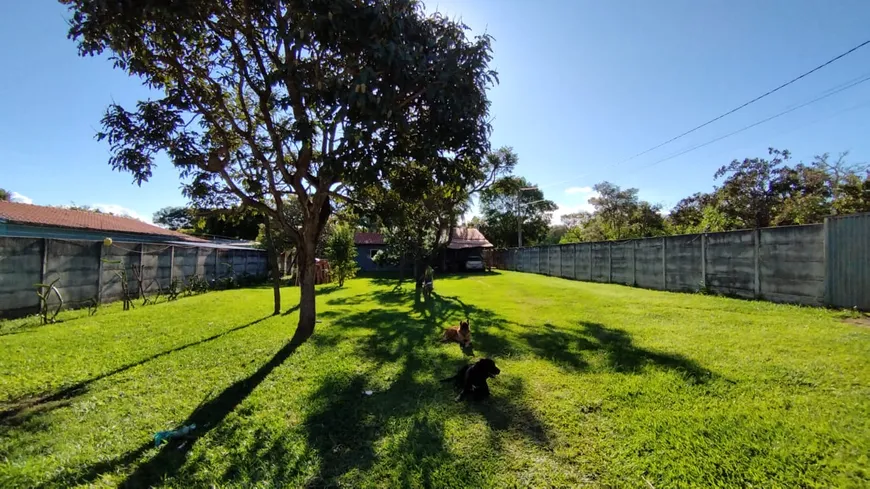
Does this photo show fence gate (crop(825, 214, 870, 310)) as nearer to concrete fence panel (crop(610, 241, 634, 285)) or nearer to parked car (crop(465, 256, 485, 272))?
concrete fence panel (crop(610, 241, 634, 285))

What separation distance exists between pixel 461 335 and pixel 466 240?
27.6m

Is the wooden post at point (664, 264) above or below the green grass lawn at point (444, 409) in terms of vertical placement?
above

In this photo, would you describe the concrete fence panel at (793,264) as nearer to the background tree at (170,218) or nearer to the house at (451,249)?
the house at (451,249)

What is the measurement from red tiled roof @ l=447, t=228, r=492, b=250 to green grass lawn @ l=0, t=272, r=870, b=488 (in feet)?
76.7

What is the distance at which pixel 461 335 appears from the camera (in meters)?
5.88

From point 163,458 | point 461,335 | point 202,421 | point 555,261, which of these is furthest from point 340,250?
point 163,458

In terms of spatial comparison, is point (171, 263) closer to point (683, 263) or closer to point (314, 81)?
point (314, 81)

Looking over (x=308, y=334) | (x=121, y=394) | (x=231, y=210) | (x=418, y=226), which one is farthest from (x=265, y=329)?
(x=418, y=226)

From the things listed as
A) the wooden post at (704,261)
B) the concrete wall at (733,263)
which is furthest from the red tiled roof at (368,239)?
the wooden post at (704,261)

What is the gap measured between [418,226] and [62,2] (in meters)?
14.1

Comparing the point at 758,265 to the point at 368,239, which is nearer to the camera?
the point at 758,265

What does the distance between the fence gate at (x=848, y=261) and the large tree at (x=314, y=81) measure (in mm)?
7833

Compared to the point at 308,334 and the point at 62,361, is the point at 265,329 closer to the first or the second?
the point at 308,334

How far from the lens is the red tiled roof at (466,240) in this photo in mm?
31266
